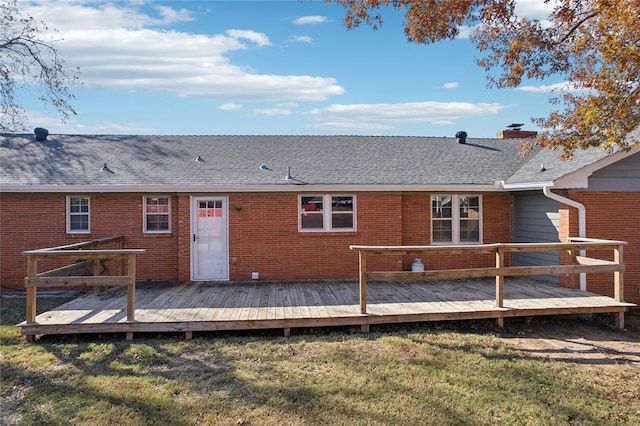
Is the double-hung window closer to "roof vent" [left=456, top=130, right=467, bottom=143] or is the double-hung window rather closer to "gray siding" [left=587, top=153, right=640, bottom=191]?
"roof vent" [left=456, top=130, right=467, bottom=143]

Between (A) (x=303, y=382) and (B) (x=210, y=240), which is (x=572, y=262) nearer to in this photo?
(A) (x=303, y=382)

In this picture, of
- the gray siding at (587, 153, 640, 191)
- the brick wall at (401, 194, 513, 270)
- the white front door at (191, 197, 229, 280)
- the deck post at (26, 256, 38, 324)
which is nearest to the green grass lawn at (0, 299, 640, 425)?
the deck post at (26, 256, 38, 324)

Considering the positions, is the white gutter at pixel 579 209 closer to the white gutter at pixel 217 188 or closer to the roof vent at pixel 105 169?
the white gutter at pixel 217 188

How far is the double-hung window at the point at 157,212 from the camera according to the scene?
34.4 ft

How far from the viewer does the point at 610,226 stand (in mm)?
9242

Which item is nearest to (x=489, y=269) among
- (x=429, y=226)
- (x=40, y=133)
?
(x=429, y=226)

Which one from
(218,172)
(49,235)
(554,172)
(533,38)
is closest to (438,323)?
(554,172)

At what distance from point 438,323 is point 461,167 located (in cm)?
558

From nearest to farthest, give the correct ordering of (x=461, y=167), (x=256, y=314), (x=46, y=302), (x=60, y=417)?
(x=60, y=417)
(x=256, y=314)
(x=46, y=302)
(x=461, y=167)

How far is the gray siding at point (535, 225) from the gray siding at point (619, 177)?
0.95 m

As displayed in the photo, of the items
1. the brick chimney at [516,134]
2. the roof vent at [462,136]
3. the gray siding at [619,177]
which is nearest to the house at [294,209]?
the gray siding at [619,177]

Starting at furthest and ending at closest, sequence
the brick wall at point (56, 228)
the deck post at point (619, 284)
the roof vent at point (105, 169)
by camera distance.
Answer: the roof vent at point (105, 169) < the brick wall at point (56, 228) < the deck post at point (619, 284)

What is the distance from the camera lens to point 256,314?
706cm

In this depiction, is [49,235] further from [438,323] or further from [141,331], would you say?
[438,323]
